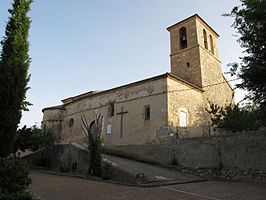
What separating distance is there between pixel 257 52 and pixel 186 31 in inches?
706

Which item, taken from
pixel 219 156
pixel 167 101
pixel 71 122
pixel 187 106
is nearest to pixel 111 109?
pixel 167 101

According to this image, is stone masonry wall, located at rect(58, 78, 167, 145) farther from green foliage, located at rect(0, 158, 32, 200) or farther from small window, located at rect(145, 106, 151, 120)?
green foliage, located at rect(0, 158, 32, 200)

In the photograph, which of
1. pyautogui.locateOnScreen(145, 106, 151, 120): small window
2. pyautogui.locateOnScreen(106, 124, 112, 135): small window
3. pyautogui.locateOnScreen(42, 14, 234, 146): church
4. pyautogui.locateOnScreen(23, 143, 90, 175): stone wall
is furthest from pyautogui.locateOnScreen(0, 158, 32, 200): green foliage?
pyautogui.locateOnScreen(106, 124, 112, 135): small window

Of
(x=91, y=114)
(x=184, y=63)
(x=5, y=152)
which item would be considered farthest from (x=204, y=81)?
(x=5, y=152)

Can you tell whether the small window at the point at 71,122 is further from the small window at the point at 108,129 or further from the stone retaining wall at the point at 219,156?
the stone retaining wall at the point at 219,156

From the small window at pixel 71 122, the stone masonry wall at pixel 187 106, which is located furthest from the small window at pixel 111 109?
the small window at pixel 71 122

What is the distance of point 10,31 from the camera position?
1123 cm

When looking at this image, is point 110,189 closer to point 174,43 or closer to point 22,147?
point 22,147

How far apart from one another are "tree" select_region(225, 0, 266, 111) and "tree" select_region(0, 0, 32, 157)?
30.3 ft

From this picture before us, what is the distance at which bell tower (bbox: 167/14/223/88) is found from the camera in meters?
25.1

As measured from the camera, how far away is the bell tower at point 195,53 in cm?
2508

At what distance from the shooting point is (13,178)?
23.6 ft

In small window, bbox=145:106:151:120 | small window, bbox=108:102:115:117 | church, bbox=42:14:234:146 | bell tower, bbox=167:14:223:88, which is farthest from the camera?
bell tower, bbox=167:14:223:88

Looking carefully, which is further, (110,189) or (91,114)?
(91,114)
